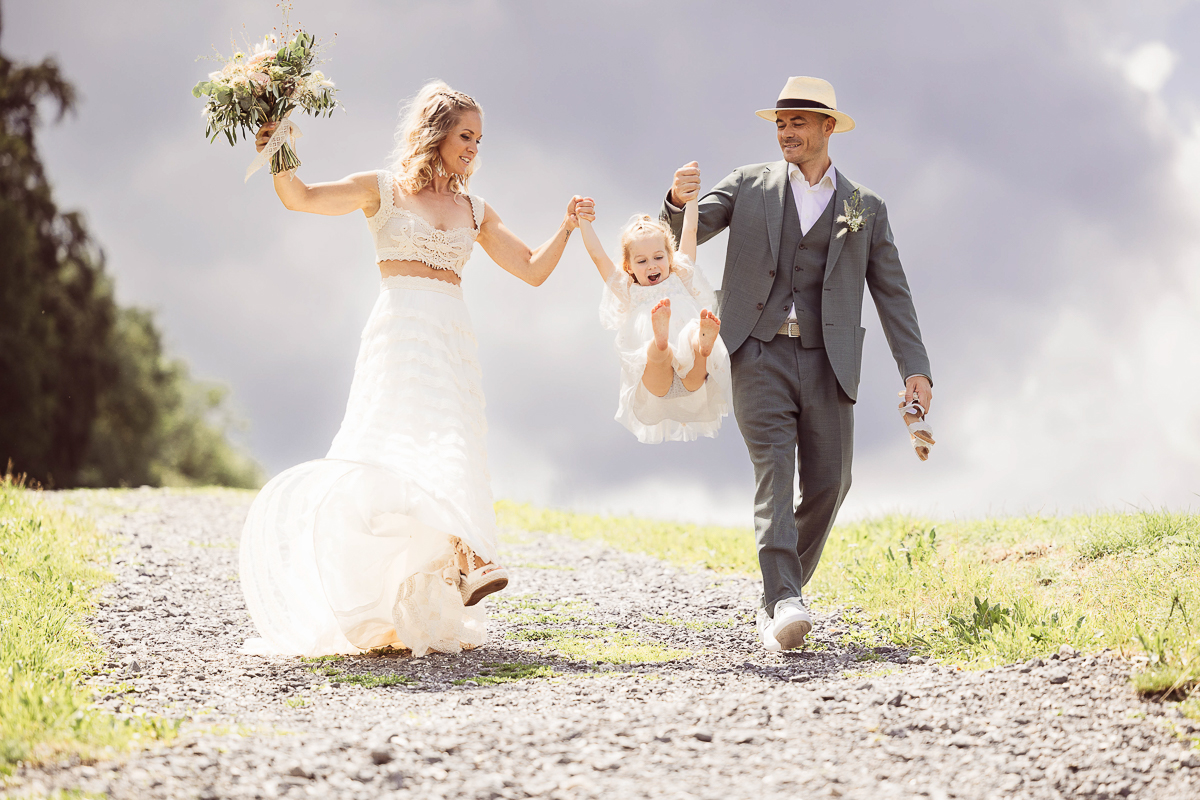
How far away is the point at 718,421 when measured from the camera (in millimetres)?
5402

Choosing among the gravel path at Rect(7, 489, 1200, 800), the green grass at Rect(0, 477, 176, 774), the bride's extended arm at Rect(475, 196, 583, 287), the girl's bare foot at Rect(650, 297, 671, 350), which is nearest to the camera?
the gravel path at Rect(7, 489, 1200, 800)

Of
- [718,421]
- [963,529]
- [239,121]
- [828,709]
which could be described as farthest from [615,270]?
[963,529]

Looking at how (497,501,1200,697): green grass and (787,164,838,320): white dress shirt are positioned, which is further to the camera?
(787,164,838,320): white dress shirt

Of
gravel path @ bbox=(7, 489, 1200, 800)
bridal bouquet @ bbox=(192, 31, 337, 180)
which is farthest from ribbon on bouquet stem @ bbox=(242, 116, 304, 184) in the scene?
gravel path @ bbox=(7, 489, 1200, 800)

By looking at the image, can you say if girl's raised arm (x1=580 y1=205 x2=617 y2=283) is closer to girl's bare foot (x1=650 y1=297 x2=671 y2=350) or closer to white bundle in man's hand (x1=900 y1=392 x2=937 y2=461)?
girl's bare foot (x1=650 y1=297 x2=671 y2=350)

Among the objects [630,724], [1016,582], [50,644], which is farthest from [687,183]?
[50,644]

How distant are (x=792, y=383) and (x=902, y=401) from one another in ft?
2.38

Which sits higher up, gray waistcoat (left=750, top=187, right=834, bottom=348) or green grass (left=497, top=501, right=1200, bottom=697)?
gray waistcoat (left=750, top=187, right=834, bottom=348)

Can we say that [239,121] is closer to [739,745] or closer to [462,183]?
[462,183]

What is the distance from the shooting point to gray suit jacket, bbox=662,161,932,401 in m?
5.33

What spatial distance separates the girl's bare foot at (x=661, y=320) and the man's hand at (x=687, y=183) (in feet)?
2.29

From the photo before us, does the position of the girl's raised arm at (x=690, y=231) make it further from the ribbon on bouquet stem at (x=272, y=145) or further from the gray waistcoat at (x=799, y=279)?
the ribbon on bouquet stem at (x=272, y=145)

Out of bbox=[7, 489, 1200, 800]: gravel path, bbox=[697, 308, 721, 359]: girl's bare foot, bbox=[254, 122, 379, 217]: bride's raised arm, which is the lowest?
bbox=[7, 489, 1200, 800]: gravel path

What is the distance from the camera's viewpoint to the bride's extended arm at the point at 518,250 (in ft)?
18.3
